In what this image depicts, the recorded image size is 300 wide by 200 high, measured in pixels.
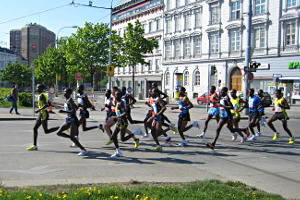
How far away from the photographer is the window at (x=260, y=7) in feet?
130

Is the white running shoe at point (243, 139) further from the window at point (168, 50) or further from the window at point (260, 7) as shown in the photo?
the window at point (168, 50)

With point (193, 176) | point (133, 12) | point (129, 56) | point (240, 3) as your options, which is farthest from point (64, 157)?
point (133, 12)

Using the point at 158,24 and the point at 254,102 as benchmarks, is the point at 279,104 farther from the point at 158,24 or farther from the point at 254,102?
the point at 158,24

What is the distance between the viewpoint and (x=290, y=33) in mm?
37031

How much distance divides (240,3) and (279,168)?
123 feet

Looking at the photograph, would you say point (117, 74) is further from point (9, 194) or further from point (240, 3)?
point (9, 194)

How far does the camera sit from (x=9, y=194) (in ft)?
16.5

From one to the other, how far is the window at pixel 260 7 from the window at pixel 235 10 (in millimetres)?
2318

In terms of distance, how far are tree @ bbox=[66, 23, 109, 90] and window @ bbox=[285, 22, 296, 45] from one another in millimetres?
21325

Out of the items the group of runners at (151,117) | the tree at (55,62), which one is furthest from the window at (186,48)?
the group of runners at (151,117)

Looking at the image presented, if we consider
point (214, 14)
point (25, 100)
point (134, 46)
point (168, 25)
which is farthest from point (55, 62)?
point (25, 100)

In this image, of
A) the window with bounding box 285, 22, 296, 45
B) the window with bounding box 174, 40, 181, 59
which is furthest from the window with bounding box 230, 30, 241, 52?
the window with bounding box 174, 40, 181, 59

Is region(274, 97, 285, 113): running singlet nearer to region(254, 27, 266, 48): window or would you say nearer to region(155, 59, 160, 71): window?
region(254, 27, 266, 48): window

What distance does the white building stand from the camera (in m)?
37.3
